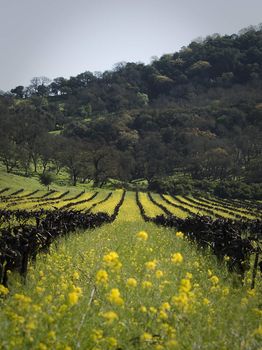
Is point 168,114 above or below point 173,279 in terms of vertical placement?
above

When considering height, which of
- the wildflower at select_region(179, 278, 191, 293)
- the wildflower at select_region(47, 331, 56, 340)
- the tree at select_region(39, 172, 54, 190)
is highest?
the wildflower at select_region(179, 278, 191, 293)

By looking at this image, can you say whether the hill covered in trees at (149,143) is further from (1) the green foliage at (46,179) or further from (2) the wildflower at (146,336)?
(2) the wildflower at (146,336)

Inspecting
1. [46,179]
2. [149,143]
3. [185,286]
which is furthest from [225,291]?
[149,143]

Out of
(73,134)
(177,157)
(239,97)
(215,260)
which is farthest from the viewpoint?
(239,97)

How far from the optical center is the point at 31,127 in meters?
118

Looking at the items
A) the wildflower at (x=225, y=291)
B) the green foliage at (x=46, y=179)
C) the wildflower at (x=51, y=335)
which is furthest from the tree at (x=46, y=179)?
the wildflower at (x=51, y=335)

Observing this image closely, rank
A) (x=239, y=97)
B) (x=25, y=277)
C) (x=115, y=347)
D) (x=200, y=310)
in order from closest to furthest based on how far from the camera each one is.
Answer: (x=115, y=347) → (x=200, y=310) → (x=25, y=277) → (x=239, y=97)

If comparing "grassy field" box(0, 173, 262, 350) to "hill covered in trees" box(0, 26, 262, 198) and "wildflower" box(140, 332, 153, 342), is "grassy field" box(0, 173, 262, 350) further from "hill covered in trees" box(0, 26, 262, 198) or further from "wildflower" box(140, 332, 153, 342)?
"hill covered in trees" box(0, 26, 262, 198)

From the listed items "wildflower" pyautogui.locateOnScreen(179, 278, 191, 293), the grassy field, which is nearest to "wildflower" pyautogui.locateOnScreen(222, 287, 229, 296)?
the grassy field

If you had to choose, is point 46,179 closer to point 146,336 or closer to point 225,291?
point 225,291

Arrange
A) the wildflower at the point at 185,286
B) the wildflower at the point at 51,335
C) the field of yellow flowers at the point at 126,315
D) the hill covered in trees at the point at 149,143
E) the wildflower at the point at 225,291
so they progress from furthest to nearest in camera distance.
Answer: the hill covered in trees at the point at 149,143
the wildflower at the point at 225,291
the wildflower at the point at 185,286
the field of yellow flowers at the point at 126,315
the wildflower at the point at 51,335

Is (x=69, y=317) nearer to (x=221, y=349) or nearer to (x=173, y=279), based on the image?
(x=221, y=349)

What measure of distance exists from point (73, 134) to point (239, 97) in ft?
242

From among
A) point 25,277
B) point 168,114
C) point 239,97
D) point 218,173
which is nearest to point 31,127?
point 218,173
